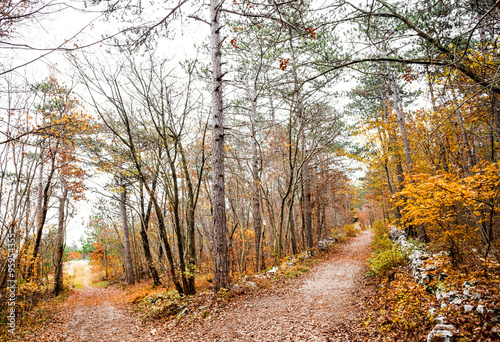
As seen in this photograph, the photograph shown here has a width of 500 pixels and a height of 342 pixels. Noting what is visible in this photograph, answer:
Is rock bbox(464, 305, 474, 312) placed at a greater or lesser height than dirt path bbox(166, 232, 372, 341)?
greater

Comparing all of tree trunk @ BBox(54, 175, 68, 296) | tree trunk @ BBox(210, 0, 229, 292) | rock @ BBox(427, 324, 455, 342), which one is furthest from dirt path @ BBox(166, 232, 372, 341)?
tree trunk @ BBox(54, 175, 68, 296)

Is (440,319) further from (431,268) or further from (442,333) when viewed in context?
(431,268)

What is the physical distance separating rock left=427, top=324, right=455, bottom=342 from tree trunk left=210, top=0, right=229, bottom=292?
168 inches

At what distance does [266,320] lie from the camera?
469 cm

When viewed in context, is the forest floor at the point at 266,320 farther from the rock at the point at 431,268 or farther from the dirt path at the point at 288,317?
the rock at the point at 431,268

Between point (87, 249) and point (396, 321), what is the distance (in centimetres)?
2943

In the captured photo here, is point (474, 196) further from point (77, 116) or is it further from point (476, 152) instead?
point (77, 116)

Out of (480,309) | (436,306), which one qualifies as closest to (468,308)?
(480,309)

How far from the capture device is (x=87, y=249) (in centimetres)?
2520

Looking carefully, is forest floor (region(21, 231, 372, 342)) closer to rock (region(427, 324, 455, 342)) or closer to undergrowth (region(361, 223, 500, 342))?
undergrowth (region(361, 223, 500, 342))

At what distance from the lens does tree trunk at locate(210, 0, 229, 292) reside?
239 inches

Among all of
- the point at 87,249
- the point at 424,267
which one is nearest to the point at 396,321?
the point at 424,267

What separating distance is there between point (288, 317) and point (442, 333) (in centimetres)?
260

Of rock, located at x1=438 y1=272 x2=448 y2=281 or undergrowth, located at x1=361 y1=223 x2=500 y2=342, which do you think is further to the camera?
rock, located at x1=438 y1=272 x2=448 y2=281
